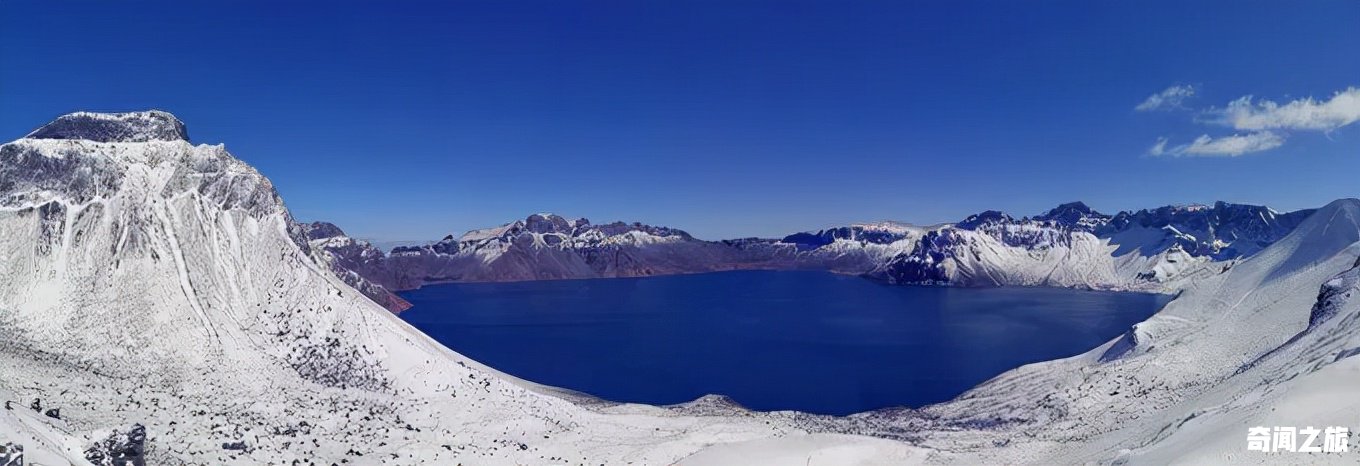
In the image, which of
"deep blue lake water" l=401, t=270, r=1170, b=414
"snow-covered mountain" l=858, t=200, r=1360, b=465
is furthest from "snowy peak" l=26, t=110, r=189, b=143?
"snow-covered mountain" l=858, t=200, r=1360, b=465

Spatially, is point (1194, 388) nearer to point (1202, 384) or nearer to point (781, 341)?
point (1202, 384)

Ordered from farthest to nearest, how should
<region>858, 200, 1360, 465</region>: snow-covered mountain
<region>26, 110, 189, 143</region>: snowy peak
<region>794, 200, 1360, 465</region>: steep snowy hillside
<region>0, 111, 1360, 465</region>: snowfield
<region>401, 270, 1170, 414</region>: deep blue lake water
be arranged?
<region>401, 270, 1170, 414</region>: deep blue lake water → <region>26, 110, 189, 143</region>: snowy peak → <region>0, 111, 1360, 465</region>: snowfield → <region>794, 200, 1360, 465</region>: steep snowy hillside → <region>858, 200, 1360, 465</region>: snow-covered mountain

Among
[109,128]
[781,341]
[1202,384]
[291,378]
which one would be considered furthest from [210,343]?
[781,341]

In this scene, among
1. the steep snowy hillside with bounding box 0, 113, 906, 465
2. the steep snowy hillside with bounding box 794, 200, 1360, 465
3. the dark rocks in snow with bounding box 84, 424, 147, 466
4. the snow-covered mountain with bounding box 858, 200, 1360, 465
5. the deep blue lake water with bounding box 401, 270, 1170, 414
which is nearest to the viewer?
the dark rocks in snow with bounding box 84, 424, 147, 466

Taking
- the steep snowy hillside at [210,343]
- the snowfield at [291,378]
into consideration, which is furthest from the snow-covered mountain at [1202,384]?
the steep snowy hillside at [210,343]

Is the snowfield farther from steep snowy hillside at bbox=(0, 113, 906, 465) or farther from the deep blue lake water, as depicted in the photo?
the deep blue lake water

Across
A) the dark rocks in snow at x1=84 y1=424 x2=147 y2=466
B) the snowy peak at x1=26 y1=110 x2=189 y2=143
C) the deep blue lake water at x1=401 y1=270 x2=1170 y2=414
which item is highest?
the snowy peak at x1=26 y1=110 x2=189 y2=143

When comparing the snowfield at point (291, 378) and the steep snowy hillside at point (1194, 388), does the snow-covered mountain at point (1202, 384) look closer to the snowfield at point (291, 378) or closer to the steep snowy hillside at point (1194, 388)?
the steep snowy hillside at point (1194, 388)
